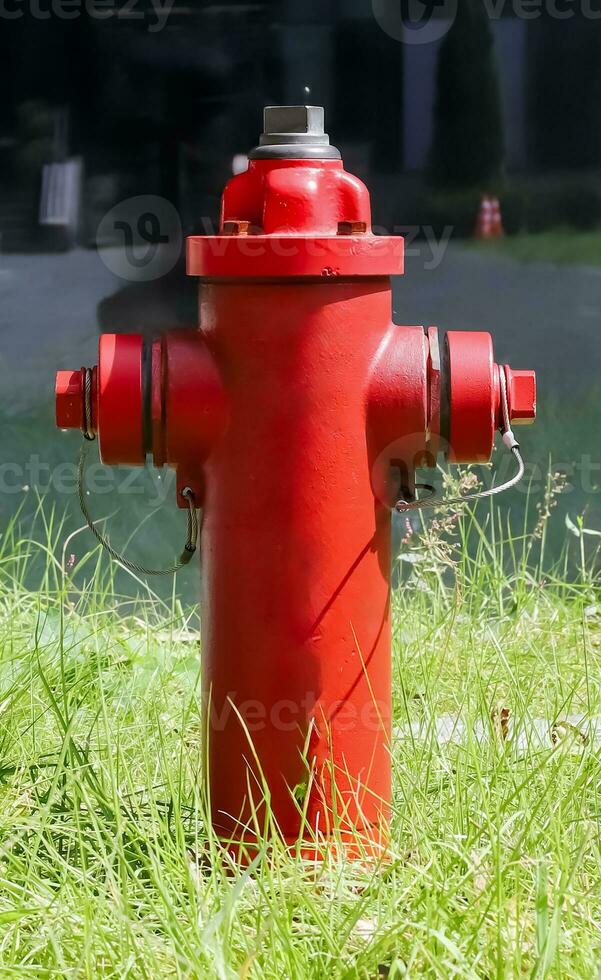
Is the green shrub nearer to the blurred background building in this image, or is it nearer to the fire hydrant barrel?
the blurred background building

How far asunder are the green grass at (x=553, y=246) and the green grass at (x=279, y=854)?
985mm

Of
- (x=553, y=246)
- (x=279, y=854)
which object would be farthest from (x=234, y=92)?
(x=279, y=854)

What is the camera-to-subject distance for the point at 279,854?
6.28 ft

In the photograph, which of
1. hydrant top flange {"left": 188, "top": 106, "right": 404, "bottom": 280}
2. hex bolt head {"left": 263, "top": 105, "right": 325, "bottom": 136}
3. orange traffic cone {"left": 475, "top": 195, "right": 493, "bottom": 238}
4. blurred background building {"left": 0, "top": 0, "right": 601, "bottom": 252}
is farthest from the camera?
orange traffic cone {"left": 475, "top": 195, "right": 493, "bottom": 238}

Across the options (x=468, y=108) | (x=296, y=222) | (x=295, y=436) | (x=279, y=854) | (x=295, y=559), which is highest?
(x=468, y=108)

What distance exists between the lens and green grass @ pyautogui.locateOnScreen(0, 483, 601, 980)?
169cm

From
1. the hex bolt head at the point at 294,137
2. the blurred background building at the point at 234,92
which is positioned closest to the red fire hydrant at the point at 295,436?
the hex bolt head at the point at 294,137

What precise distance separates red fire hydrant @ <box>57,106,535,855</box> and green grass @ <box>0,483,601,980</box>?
124 mm

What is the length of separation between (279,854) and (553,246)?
2.08 m

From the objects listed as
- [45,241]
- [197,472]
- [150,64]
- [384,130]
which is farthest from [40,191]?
[197,472]

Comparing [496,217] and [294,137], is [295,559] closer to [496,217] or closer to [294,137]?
[294,137]

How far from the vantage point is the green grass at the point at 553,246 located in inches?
135

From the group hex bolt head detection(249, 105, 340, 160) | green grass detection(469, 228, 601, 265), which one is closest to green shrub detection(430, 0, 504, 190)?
green grass detection(469, 228, 601, 265)

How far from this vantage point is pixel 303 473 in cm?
199
